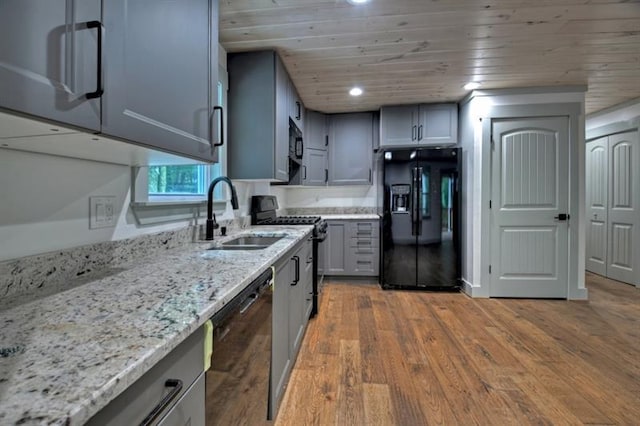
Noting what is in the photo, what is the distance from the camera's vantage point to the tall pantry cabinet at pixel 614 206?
3809 millimetres

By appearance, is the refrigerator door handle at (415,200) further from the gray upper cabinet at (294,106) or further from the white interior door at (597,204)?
the white interior door at (597,204)

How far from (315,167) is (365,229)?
109 cm

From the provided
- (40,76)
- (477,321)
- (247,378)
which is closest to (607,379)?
(477,321)

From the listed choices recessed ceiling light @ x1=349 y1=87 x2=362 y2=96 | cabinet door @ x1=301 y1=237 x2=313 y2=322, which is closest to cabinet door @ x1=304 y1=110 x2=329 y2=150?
recessed ceiling light @ x1=349 y1=87 x2=362 y2=96

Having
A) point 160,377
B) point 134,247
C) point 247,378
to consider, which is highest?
point 134,247

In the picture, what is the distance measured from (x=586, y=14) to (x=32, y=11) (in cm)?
281

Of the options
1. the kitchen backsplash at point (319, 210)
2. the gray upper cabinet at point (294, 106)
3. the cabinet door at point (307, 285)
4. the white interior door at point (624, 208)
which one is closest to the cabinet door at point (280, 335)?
the cabinet door at point (307, 285)

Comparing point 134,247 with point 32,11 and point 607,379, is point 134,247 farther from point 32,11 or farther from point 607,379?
point 607,379

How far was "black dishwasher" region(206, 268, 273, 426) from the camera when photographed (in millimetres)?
811

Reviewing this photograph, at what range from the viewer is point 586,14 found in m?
1.98

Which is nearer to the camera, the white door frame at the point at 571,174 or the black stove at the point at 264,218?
the black stove at the point at 264,218

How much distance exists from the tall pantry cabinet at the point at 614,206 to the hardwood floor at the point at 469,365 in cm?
98

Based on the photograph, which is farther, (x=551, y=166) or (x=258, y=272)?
(x=551, y=166)

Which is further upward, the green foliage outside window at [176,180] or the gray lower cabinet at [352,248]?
the green foliage outside window at [176,180]
